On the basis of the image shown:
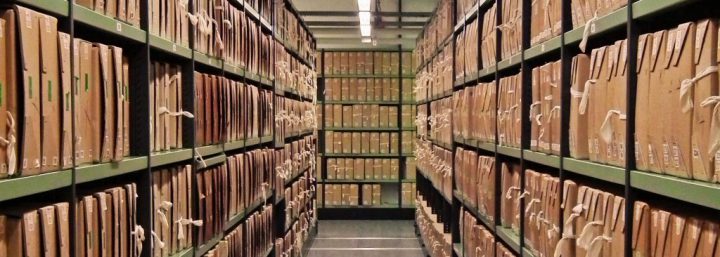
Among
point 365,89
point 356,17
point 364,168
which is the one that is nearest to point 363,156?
point 364,168

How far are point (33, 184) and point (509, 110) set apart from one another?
7.26 feet

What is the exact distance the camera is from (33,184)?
4.88ft

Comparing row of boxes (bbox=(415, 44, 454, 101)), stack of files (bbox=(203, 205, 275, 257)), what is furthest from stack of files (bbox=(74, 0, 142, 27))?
row of boxes (bbox=(415, 44, 454, 101))

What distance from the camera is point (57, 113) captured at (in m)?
1.63

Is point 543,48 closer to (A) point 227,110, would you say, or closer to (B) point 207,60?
(B) point 207,60

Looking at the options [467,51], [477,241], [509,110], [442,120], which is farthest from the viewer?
[442,120]

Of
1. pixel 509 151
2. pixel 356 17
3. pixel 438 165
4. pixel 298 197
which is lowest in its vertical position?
pixel 298 197

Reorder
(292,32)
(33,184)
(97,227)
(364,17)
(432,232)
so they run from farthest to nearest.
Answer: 1. (364,17)
2. (432,232)
3. (292,32)
4. (97,227)
5. (33,184)

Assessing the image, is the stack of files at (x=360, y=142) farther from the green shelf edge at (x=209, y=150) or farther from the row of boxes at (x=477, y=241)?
the green shelf edge at (x=209, y=150)

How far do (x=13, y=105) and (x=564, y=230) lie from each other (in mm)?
1729

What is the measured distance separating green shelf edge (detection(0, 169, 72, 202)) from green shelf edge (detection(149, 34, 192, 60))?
0.75m

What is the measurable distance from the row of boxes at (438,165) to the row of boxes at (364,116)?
202 cm

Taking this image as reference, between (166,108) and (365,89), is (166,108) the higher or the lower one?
the lower one

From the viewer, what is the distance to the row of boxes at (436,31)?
5410 millimetres
